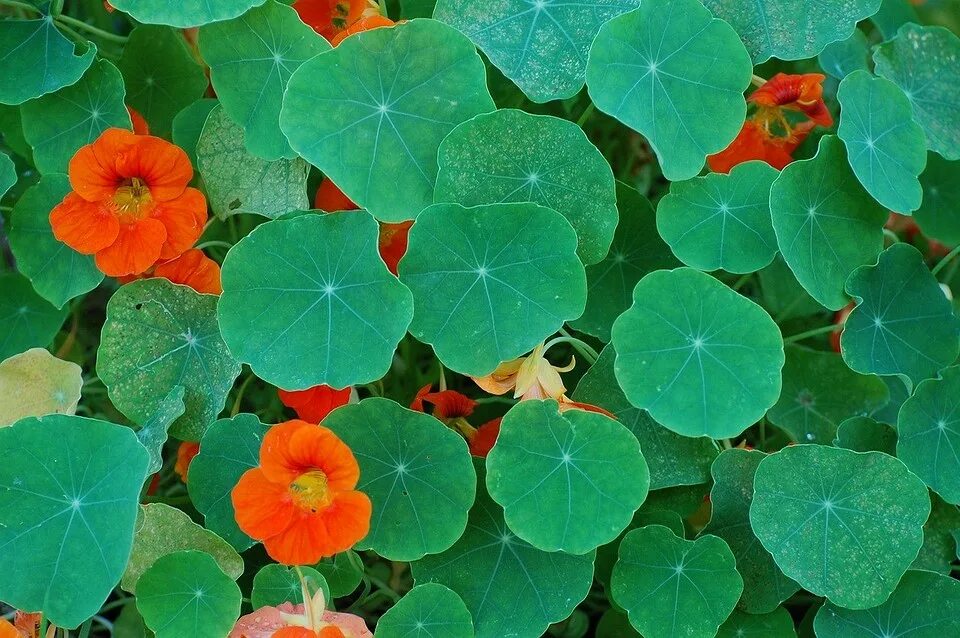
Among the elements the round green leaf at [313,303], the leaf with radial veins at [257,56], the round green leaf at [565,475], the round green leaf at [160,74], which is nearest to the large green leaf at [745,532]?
the round green leaf at [565,475]

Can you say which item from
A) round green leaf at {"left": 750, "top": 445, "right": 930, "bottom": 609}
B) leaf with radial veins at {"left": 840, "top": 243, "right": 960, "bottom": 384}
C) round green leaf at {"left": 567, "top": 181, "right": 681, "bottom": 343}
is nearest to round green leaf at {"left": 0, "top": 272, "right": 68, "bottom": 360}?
round green leaf at {"left": 567, "top": 181, "right": 681, "bottom": 343}

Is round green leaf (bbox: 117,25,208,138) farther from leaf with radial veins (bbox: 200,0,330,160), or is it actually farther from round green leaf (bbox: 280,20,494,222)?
round green leaf (bbox: 280,20,494,222)

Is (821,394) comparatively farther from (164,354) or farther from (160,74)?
(160,74)

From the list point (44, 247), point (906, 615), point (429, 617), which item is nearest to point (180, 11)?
point (44, 247)

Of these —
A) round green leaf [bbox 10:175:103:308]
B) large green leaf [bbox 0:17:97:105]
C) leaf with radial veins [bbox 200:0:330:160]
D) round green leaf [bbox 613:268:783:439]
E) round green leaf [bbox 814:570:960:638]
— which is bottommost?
round green leaf [bbox 814:570:960:638]

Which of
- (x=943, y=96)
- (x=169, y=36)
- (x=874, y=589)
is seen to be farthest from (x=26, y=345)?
(x=943, y=96)

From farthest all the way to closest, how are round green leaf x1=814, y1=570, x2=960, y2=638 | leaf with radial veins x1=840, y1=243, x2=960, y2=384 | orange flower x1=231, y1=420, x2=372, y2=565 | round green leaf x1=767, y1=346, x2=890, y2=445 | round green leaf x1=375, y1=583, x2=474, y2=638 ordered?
round green leaf x1=767, y1=346, x2=890, y2=445 < leaf with radial veins x1=840, y1=243, x2=960, y2=384 < round green leaf x1=814, y1=570, x2=960, y2=638 < round green leaf x1=375, y1=583, x2=474, y2=638 < orange flower x1=231, y1=420, x2=372, y2=565

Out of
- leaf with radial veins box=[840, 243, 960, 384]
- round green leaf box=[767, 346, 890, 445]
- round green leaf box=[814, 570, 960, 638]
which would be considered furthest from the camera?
round green leaf box=[767, 346, 890, 445]
